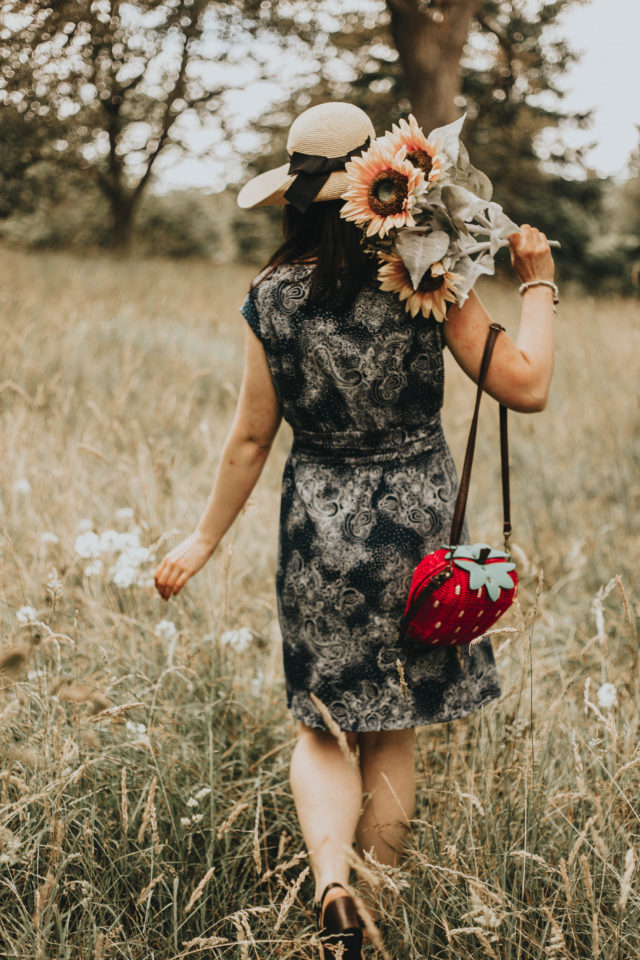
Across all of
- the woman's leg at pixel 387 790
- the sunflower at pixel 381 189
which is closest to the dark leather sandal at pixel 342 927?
the woman's leg at pixel 387 790

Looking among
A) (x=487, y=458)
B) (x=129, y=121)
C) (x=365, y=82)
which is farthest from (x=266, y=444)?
(x=365, y=82)

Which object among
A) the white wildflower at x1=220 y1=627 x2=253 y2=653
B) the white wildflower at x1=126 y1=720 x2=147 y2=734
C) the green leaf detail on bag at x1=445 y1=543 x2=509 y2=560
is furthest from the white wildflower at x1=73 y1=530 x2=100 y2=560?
the green leaf detail on bag at x1=445 y1=543 x2=509 y2=560

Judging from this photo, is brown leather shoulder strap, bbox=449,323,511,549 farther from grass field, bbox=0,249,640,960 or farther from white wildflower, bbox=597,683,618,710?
white wildflower, bbox=597,683,618,710

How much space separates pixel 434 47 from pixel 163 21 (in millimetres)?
3288

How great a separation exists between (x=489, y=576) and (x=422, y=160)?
0.79 metres

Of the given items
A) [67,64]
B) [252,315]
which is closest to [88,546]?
[252,315]

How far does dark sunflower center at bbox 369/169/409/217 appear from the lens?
1326mm

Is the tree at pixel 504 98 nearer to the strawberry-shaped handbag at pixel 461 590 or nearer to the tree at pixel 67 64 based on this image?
the tree at pixel 67 64

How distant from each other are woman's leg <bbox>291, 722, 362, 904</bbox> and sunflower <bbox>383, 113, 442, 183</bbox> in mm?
1217

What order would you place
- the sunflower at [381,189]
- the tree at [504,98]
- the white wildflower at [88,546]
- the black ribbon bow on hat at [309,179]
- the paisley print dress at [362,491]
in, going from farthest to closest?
1. the tree at [504,98]
2. the white wildflower at [88,546]
3. the paisley print dress at [362,491]
4. the black ribbon bow on hat at [309,179]
5. the sunflower at [381,189]

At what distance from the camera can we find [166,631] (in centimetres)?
228

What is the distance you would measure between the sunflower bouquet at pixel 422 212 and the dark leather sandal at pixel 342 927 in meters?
1.17

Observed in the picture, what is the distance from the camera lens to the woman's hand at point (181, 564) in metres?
1.81

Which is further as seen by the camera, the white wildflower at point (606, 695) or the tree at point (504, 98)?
the tree at point (504, 98)
